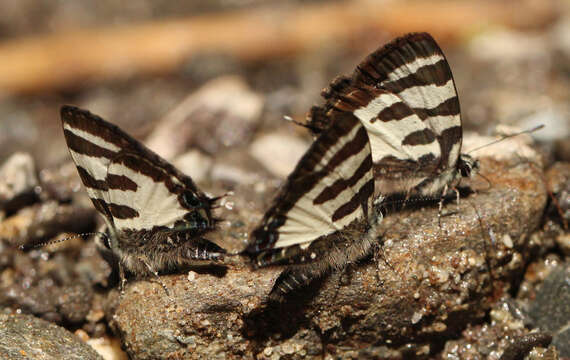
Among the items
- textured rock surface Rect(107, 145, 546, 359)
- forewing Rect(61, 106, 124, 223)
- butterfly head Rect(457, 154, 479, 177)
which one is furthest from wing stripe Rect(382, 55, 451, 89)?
forewing Rect(61, 106, 124, 223)

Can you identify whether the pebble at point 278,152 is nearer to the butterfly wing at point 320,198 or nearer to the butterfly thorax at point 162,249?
the butterfly thorax at point 162,249

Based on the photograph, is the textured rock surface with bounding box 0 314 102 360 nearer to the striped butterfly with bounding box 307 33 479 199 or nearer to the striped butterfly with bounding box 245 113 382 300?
the striped butterfly with bounding box 245 113 382 300

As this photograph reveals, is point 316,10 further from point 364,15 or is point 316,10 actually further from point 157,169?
point 157,169

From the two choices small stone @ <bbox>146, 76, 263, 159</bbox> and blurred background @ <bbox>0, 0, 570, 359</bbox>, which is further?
blurred background @ <bbox>0, 0, 570, 359</bbox>

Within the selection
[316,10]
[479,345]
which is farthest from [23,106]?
[479,345]

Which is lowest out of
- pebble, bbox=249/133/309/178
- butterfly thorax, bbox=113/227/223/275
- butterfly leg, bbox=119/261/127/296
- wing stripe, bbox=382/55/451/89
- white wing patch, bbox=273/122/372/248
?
butterfly leg, bbox=119/261/127/296
